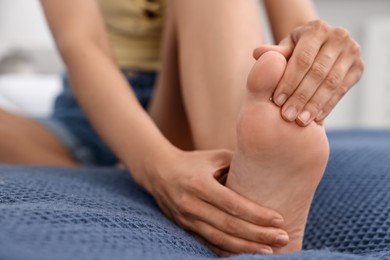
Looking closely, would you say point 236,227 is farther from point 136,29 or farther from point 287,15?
point 136,29

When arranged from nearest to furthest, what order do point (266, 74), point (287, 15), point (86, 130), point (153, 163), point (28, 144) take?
1. point (266, 74)
2. point (153, 163)
3. point (287, 15)
4. point (28, 144)
5. point (86, 130)

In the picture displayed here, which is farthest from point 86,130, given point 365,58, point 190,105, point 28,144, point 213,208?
point 365,58

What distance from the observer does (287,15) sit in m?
0.66

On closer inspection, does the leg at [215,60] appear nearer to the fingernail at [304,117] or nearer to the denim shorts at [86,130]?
the fingernail at [304,117]

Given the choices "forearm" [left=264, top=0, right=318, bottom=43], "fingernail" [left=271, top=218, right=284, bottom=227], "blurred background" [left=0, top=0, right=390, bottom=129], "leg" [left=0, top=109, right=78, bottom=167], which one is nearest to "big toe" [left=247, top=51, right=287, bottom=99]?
"fingernail" [left=271, top=218, right=284, bottom=227]

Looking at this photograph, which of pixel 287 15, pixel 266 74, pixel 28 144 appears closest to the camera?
pixel 266 74

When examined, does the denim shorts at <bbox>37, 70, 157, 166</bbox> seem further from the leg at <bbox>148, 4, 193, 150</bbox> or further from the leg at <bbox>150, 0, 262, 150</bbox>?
the leg at <bbox>150, 0, 262, 150</bbox>

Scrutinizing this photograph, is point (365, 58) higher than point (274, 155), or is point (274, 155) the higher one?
point (274, 155)

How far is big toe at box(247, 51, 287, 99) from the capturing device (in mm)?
410

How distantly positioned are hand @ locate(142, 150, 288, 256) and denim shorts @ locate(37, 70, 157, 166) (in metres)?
0.40

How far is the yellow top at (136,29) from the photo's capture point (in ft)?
2.82

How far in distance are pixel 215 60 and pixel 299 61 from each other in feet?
0.44

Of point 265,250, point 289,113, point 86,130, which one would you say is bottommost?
point 86,130

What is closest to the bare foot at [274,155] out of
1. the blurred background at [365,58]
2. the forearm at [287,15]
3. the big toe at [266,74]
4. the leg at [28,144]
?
the big toe at [266,74]
